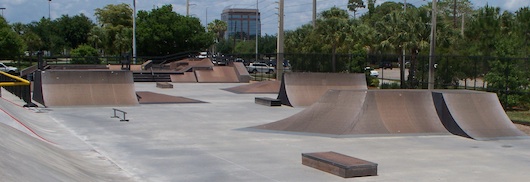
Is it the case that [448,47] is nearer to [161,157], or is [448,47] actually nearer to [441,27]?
[441,27]

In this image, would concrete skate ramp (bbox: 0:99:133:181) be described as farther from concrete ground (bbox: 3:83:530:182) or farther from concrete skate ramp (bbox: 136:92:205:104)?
concrete skate ramp (bbox: 136:92:205:104)

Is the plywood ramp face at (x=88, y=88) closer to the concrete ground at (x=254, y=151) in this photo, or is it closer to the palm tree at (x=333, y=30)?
the concrete ground at (x=254, y=151)

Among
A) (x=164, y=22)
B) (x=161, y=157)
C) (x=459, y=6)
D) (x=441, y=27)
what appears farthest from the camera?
(x=459, y=6)

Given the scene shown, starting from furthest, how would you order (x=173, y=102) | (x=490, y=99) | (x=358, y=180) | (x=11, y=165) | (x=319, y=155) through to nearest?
(x=173, y=102)
(x=490, y=99)
(x=319, y=155)
(x=358, y=180)
(x=11, y=165)

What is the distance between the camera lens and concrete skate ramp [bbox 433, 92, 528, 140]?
603 inches

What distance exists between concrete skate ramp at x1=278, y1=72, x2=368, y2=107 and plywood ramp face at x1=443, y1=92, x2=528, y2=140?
8.66 m

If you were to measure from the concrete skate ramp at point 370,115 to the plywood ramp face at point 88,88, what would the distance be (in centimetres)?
887

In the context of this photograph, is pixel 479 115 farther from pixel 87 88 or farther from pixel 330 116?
pixel 87 88

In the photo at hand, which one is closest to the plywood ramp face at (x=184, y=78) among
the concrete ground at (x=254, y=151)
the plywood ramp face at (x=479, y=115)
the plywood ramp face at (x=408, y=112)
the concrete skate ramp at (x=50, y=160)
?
the concrete ground at (x=254, y=151)

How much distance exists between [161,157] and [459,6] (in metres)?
88.4

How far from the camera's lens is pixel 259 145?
1348 centimetres

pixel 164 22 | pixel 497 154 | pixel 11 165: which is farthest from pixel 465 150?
pixel 164 22

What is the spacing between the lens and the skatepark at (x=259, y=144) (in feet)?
33.0

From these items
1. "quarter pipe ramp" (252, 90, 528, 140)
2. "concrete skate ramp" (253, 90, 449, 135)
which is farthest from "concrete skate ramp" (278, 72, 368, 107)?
"quarter pipe ramp" (252, 90, 528, 140)
